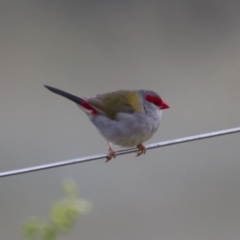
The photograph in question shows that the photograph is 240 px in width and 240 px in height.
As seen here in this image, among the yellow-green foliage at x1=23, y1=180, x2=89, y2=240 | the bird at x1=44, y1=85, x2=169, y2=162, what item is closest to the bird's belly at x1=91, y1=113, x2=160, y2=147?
the bird at x1=44, y1=85, x2=169, y2=162

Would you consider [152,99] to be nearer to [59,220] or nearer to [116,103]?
[116,103]

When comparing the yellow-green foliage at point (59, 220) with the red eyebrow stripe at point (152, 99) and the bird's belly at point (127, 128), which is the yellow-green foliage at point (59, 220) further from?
the red eyebrow stripe at point (152, 99)

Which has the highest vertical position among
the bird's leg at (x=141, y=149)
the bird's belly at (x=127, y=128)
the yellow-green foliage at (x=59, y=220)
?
the yellow-green foliage at (x=59, y=220)

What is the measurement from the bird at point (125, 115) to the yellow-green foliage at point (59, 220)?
7.22 ft

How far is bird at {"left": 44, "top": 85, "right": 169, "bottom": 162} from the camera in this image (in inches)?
142

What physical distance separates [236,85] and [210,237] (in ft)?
8.72

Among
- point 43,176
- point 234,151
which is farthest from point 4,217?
point 234,151

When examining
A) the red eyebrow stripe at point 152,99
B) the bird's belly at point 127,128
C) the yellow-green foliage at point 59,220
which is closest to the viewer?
the yellow-green foliage at point 59,220

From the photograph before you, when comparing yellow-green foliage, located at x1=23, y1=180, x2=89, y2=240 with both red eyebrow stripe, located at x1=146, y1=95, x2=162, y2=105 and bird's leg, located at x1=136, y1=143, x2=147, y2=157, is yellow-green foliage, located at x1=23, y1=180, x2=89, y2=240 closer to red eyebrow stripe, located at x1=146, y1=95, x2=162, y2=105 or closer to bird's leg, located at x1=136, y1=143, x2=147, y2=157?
bird's leg, located at x1=136, y1=143, x2=147, y2=157

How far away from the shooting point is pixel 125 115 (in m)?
3.65

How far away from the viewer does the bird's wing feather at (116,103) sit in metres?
3.66

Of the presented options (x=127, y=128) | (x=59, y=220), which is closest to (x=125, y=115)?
(x=127, y=128)

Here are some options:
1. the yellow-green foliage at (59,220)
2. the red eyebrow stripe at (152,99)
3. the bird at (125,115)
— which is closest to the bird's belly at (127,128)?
the bird at (125,115)

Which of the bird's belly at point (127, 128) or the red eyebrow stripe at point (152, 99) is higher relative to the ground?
the red eyebrow stripe at point (152, 99)
